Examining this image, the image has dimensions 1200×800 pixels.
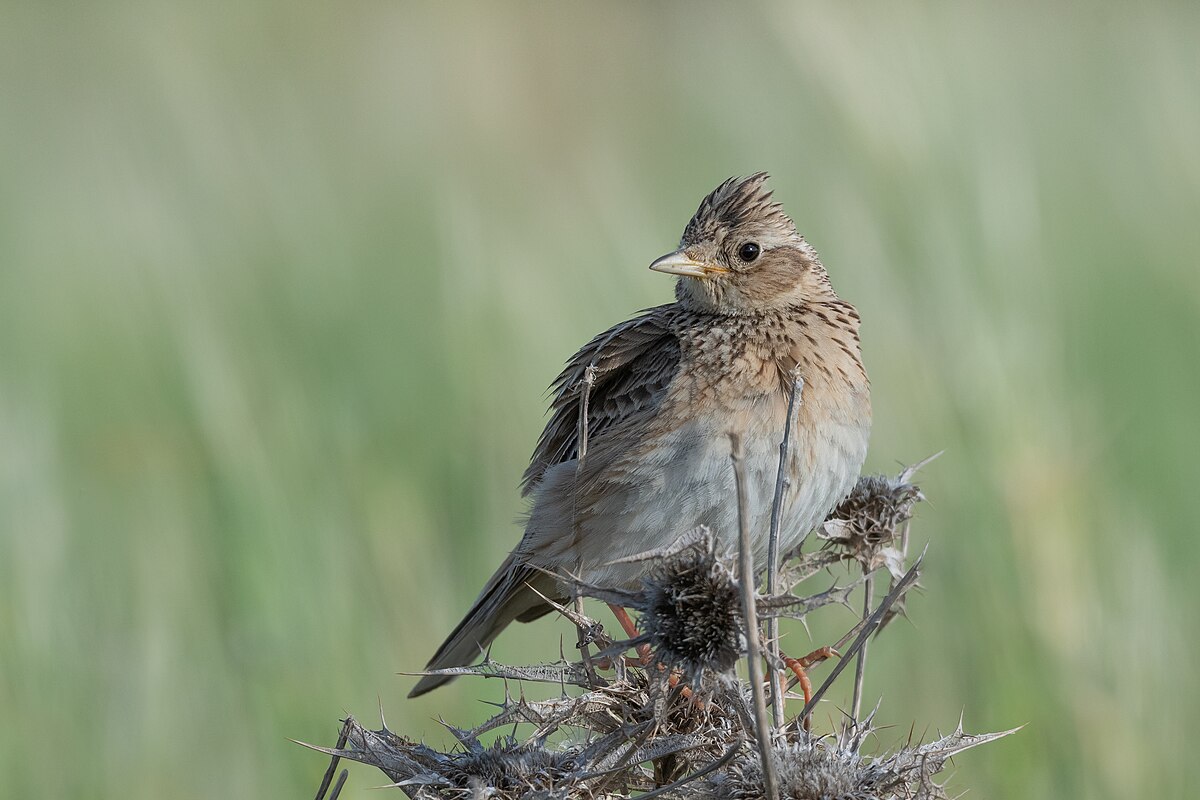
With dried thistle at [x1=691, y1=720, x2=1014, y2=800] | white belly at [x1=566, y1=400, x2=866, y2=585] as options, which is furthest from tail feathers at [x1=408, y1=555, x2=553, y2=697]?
dried thistle at [x1=691, y1=720, x2=1014, y2=800]

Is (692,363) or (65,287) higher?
(65,287)

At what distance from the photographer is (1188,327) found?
21.8 ft

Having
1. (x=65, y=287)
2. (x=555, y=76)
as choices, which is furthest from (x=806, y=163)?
(x=555, y=76)

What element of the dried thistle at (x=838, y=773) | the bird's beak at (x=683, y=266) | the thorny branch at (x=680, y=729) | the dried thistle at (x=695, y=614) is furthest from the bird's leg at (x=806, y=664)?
the bird's beak at (x=683, y=266)

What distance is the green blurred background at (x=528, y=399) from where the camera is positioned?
14.4 ft

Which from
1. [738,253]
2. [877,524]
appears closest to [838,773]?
[877,524]

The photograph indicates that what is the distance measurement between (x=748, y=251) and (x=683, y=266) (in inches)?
9.1

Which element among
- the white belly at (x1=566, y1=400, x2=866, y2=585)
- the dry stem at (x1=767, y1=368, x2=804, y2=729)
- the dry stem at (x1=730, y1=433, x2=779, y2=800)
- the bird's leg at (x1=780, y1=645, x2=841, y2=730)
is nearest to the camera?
the dry stem at (x1=730, y1=433, x2=779, y2=800)

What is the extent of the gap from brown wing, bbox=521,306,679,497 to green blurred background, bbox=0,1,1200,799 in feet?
2.52

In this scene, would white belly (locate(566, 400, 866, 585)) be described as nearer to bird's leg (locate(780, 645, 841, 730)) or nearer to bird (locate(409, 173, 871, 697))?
bird (locate(409, 173, 871, 697))

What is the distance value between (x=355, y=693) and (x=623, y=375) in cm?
132

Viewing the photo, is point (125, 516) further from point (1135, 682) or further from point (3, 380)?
point (1135, 682)

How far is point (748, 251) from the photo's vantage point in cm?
433

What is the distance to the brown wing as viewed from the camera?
13.9 ft
